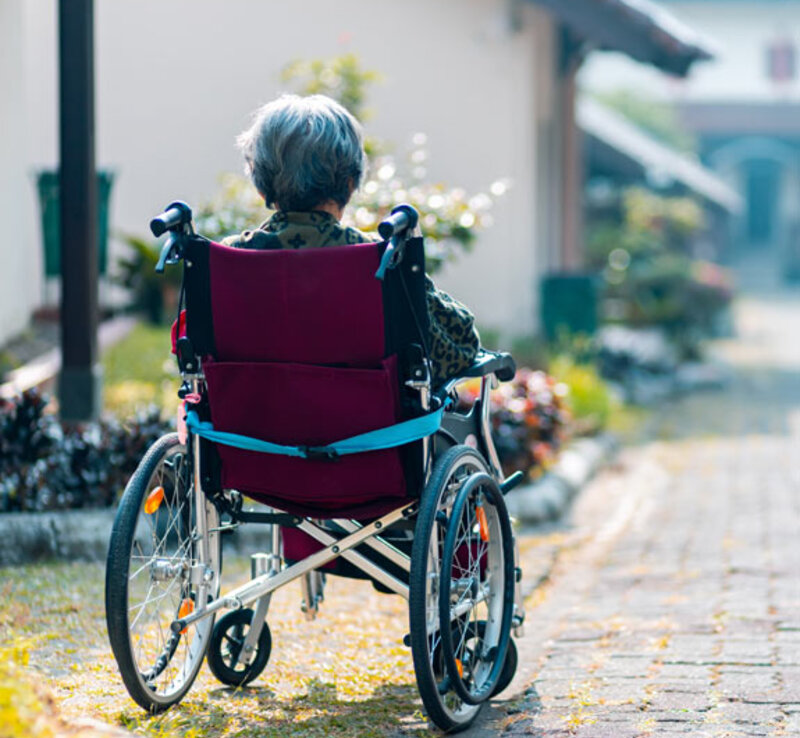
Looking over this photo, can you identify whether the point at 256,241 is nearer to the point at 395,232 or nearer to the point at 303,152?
the point at 303,152

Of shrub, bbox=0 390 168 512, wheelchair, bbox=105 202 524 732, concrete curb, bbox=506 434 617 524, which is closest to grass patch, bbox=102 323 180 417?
shrub, bbox=0 390 168 512

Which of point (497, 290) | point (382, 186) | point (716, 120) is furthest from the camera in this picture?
point (716, 120)

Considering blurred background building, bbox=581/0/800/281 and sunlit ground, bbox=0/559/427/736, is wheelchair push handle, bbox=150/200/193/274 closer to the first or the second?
sunlit ground, bbox=0/559/427/736

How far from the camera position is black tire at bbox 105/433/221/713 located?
11.8 ft

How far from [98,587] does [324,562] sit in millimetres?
1699

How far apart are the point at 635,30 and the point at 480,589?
860 cm

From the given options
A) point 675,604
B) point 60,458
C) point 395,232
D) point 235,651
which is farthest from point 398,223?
point 60,458

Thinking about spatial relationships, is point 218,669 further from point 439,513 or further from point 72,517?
point 72,517

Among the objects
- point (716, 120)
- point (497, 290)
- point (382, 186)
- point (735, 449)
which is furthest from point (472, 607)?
point (716, 120)

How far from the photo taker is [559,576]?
20.9ft

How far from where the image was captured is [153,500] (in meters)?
3.78

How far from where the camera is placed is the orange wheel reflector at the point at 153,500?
147 inches

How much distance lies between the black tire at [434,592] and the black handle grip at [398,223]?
1.94ft

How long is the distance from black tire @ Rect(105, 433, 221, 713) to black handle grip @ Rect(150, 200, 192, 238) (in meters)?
0.56
